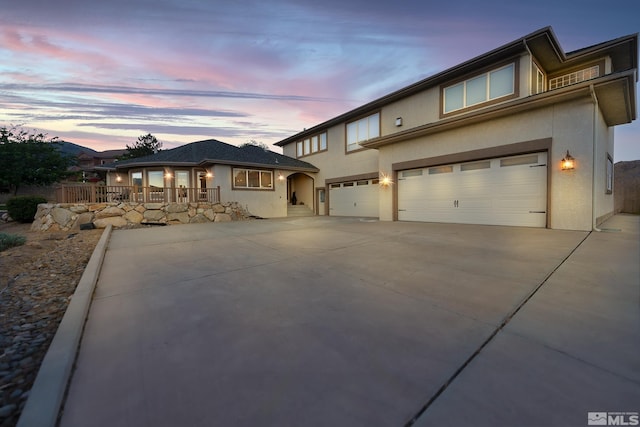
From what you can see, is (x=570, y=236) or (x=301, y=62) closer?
(x=570, y=236)

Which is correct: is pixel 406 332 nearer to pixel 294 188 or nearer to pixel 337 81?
pixel 337 81

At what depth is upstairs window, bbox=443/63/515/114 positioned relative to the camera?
9211mm

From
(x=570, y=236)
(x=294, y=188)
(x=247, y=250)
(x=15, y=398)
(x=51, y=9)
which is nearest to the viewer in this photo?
(x=15, y=398)

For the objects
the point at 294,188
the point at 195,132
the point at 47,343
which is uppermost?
the point at 195,132

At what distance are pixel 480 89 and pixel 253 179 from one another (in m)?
12.1

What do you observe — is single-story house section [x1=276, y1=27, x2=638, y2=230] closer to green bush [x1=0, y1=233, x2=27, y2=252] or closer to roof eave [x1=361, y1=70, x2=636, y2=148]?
roof eave [x1=361, y1=70, x2=636, y2=148]

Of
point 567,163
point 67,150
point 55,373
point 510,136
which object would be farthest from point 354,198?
point 67,150

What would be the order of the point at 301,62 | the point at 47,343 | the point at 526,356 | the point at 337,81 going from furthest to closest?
the point at 337,81, the point at 301,62, the point at 47,343, the point at 526,356

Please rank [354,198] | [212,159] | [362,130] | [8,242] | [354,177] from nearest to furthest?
[8,242]
[212,159]
[362,130]
[354,177]
[354,198]

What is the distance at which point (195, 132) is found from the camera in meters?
30.1

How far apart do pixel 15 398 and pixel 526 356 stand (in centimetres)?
325

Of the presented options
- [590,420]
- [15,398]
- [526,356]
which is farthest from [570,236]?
[15,398]

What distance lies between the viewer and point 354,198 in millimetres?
15211

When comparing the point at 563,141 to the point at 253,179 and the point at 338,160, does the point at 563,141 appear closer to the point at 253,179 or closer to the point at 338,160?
the point at 338,160
